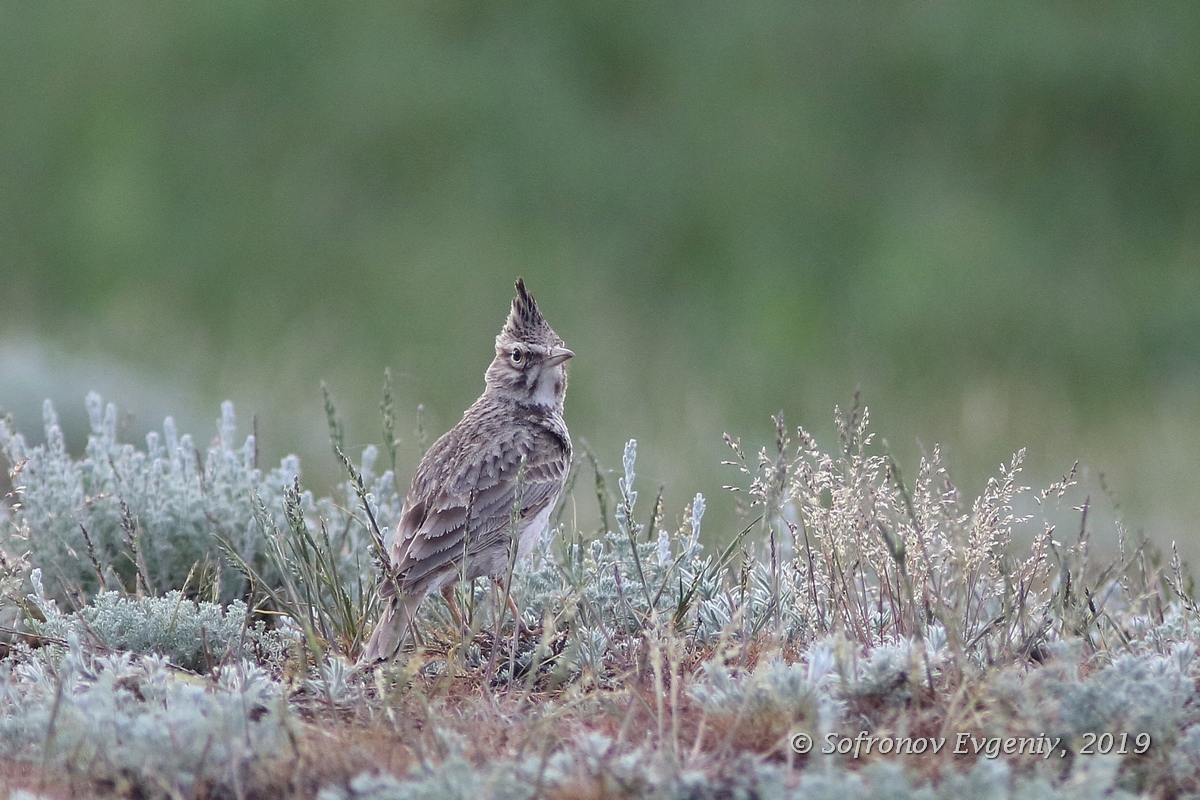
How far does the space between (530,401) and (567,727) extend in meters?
2.18

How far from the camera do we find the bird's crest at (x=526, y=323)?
18.5ft

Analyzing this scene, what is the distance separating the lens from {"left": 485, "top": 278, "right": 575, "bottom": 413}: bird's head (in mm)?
5609

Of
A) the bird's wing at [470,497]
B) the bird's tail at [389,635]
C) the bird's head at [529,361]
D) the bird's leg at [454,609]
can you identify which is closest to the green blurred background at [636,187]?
the bird's head at [529,361]

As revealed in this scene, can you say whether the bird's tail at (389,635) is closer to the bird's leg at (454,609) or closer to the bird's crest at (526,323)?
the bird's leg at (454,609)

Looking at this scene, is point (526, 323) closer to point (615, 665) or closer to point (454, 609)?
point (454, 609)

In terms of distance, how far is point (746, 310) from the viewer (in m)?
16.9

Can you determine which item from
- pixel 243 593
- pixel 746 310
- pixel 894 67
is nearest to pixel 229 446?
pixel 243 593

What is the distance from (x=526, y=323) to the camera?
5.68 metres

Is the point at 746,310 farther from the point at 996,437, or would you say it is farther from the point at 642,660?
the point at 642,660

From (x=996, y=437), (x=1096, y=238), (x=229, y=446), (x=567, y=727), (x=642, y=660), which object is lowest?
(x=567, y=727)

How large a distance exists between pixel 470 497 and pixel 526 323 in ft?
Result: 3.36

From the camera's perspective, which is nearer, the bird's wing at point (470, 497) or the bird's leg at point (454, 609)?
the bird's leg at point (454, 609)

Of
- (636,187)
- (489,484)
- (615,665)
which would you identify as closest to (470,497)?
(489,484)

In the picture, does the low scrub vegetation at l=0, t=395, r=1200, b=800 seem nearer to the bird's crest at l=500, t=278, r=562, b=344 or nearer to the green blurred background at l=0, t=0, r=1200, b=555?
the bird's crest at l=500, t=278, r=562, b=344
